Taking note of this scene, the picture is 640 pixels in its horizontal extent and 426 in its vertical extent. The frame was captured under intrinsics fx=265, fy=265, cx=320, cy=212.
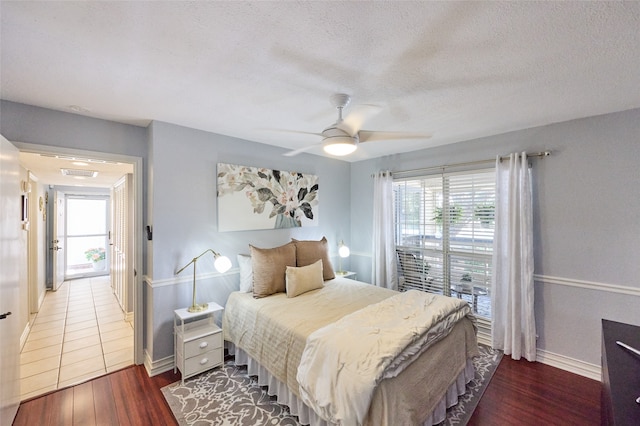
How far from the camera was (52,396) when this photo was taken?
2314 millimetres

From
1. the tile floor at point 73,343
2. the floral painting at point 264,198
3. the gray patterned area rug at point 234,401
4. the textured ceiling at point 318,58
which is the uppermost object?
the textured ceiling at point 318,58

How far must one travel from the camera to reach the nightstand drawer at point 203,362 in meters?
2.52

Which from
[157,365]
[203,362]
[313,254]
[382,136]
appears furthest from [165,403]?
[382,136]

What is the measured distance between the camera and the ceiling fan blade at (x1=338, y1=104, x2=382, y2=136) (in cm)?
203

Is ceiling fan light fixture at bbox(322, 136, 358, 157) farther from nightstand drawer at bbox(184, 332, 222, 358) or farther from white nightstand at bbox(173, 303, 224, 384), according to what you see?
nightstand drawer at bbox(184, 332, 222, 358)

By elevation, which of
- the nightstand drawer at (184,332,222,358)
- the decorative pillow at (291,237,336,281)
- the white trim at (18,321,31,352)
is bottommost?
the white trim at (18,321,31,352)

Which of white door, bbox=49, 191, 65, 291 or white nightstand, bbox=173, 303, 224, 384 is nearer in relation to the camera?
white nightstand, bbox=173, 303, 224, 384

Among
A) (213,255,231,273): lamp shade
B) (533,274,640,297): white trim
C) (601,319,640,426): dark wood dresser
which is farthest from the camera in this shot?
(213,255,231,273): lamp shade

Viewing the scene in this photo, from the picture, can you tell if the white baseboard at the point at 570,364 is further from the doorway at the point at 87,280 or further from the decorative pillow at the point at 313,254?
the doorway at the point at 87,280

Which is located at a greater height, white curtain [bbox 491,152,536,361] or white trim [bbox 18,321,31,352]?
white curtain [bbox 491,152,536,361]

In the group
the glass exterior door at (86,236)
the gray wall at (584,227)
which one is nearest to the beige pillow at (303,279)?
the gray wall at (584,227)

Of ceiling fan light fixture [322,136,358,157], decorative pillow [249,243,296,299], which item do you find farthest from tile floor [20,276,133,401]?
ceiling fan light fixture [322,136,358,157]

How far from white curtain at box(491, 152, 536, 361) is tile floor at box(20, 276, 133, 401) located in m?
4.16

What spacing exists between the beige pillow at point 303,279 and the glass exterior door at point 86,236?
262 inches
